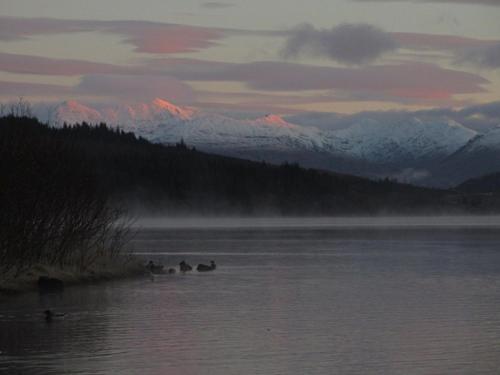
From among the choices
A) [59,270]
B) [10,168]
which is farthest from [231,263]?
[10,168]

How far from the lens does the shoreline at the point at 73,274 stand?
49.6 m

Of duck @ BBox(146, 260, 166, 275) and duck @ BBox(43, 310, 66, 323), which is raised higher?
duck @ BBox(146, 260, 166, 275)

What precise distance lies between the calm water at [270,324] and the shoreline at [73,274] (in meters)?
1.46

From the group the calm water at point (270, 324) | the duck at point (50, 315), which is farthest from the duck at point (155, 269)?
the duck at point (50, 315)

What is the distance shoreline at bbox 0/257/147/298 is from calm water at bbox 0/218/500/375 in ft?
4.78

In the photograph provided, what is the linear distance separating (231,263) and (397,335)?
133 ft

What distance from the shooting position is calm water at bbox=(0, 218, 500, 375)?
2991 centimetres

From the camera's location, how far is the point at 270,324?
3819 cm

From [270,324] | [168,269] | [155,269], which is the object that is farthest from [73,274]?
[270,324]

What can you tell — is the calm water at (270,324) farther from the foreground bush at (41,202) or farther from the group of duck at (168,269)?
the foreground bush at (41,202)

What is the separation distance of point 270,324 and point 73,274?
19.9 meters

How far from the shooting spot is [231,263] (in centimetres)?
7525

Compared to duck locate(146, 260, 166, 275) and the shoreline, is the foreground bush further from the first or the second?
duck locate(146, 260, 166, 275)

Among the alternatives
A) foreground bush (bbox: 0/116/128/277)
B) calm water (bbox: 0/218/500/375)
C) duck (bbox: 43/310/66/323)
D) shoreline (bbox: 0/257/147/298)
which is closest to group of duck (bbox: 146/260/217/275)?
shoreline (bbox: 0/257/147/298)
